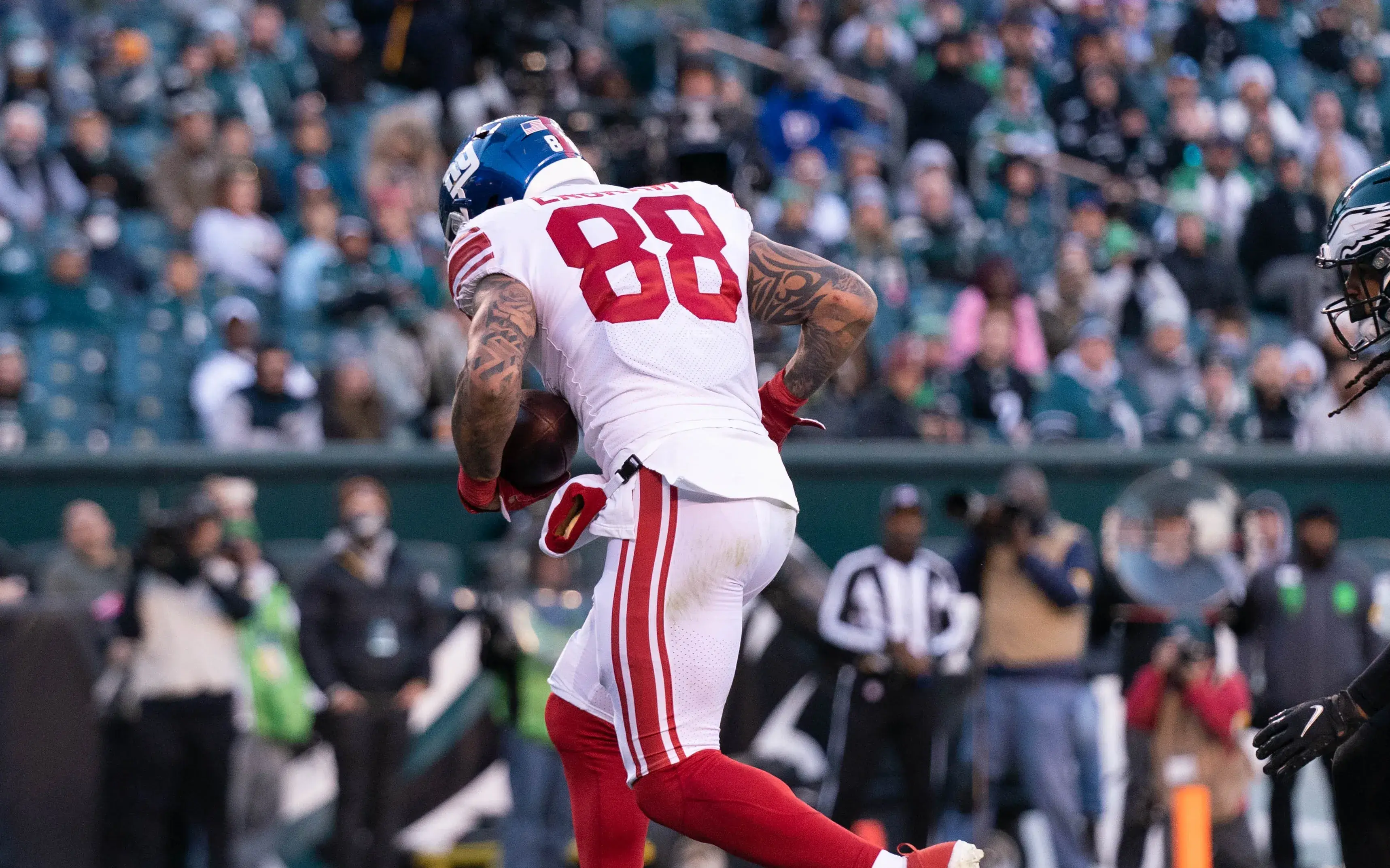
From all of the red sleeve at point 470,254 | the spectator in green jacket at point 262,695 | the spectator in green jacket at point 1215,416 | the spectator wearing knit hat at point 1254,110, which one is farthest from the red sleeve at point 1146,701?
the spectator wearing knit hat at point 1254,110

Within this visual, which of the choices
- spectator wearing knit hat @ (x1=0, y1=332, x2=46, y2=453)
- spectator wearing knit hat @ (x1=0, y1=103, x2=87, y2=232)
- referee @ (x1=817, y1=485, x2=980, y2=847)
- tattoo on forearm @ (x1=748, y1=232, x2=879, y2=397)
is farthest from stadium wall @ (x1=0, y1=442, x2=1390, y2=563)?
tattoo on forearm @ (x1=748, y1=232, x2=879, y2=397)

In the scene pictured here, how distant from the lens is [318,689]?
363 inches

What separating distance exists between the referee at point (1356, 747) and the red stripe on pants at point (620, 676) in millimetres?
1369

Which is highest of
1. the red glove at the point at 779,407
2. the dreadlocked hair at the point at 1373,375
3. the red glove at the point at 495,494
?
the dreadlocked hair at the point at 1373,375

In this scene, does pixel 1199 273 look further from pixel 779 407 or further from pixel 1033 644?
pixel 779 407

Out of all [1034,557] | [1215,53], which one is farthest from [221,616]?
[1215,53]

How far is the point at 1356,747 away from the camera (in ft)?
13.7

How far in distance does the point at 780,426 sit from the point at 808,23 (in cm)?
1062

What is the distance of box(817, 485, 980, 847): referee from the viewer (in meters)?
9.27

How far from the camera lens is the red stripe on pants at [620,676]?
4043 millimetres

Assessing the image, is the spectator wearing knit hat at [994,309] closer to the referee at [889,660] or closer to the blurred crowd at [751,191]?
the blurred crowd at [751,191]

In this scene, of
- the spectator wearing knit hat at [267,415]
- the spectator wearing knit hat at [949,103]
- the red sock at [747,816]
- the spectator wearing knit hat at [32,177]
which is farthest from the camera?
the spectator wearing knit hat at [949,103]

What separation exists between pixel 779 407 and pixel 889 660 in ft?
16.0

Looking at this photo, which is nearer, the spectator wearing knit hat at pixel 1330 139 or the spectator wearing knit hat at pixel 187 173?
the spectator wearing knit hat at pixel 187 173
